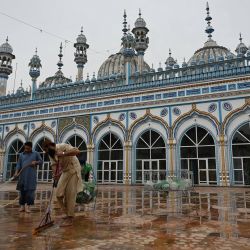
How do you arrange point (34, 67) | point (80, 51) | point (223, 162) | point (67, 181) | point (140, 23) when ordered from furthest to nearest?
point (80, 51) < point (34, 67) < point (140, 23) < point (223, 162) < point (67, 181)

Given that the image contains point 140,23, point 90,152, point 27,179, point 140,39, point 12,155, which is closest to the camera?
point 27,179

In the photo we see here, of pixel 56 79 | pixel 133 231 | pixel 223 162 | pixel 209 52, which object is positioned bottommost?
pixel 133 231

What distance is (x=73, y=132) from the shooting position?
19000 millimetres

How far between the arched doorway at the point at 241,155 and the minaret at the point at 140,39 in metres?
8.42

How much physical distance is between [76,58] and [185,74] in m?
13.8

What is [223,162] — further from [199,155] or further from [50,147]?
[50,147]

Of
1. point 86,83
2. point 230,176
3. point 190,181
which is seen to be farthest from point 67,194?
point 86,83

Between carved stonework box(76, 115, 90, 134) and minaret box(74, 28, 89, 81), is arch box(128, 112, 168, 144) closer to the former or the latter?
carved stonework box(76, 115, 90, 134)

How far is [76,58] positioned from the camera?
88.1 ft

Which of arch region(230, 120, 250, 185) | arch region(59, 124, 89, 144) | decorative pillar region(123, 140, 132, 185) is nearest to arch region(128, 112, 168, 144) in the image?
decorative pillar region(123, 140, 132, 185)

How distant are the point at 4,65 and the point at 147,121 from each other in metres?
15.4

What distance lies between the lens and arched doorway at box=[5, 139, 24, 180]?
840 inches

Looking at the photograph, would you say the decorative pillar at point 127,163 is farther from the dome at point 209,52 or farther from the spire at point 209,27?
the spire at point 209,27

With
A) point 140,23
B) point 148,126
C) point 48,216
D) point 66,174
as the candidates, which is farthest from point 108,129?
point 48,216
